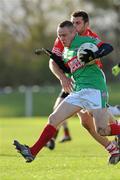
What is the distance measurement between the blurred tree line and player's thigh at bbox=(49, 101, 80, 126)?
42203mm

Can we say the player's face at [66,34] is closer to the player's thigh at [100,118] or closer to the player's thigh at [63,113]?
the player's thigh at [63,113]

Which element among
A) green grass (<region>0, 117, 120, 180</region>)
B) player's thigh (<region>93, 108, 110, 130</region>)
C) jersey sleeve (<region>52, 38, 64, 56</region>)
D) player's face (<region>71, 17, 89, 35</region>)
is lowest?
green grass (<region>0, 117, 120, 180</region>)

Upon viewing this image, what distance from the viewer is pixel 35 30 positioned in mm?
55719

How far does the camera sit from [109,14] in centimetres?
5812

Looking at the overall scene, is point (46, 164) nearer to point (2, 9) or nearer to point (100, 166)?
point (100, 166)

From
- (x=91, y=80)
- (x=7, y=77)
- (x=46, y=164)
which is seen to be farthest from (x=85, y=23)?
(x=7, y=77)

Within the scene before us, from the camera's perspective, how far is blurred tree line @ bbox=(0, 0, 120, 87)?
5334cm

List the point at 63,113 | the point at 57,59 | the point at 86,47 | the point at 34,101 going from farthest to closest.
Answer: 1. the point at 34,101
2. the point at 57,59
3. the point at 86,47
4. the point at 63,113

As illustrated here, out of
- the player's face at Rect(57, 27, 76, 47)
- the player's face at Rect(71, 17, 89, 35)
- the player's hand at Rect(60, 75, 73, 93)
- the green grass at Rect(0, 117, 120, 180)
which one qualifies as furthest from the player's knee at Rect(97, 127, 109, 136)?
the player's face at Rect(71, 17, 89, 35)

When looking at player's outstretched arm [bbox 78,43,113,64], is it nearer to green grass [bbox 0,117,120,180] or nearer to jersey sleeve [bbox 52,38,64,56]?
jersey sleeve [bbox 52,38,64,56]

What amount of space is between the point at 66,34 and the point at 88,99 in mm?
903

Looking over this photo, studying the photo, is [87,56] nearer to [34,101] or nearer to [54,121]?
[54,121]

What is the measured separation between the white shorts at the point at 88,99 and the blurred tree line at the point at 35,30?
42046mm

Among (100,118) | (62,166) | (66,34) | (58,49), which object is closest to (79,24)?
(58,49)
